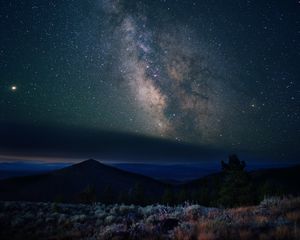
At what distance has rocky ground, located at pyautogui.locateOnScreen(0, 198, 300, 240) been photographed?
25.6ft

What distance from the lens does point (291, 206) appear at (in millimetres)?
10398

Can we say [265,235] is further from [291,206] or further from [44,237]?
[44,237]

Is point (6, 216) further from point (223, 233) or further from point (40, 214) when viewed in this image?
point (223, 233)

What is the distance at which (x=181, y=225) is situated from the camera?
9.23 metres

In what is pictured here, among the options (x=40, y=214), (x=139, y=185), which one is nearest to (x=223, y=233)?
(x=40, y=214)

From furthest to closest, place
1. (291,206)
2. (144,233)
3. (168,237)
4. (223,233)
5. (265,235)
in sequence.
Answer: (291,206) < (144,233) < (168,237) < (223,233) < (265,235)

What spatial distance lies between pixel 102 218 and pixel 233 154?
30659 mm

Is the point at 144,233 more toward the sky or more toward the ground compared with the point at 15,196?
more toward the sky

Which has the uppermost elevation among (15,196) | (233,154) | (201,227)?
(233,154)

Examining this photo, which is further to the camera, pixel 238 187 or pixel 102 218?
pixel 238 187

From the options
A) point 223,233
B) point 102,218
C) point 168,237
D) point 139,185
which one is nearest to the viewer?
point 223,233

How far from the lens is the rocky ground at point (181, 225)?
781cm

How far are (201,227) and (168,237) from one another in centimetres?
106

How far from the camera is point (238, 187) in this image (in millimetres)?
41000
